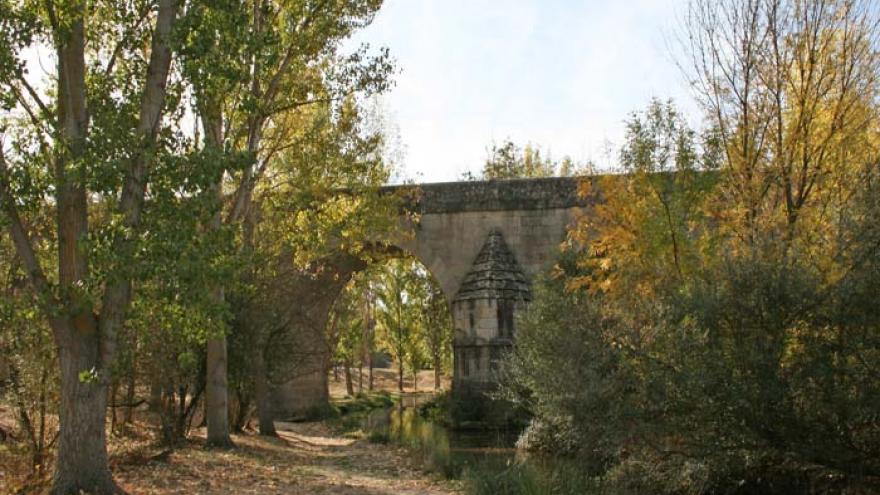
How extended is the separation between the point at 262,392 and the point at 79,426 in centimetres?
716

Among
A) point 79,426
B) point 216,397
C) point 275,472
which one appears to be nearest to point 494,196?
point 216,397

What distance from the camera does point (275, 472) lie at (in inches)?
397

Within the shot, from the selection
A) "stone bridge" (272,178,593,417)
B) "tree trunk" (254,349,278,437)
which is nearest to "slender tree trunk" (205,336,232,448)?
"tree trunk" (254,349,278,437)

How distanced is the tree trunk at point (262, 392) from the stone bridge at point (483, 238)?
11.0 ft

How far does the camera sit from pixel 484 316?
59.1ft

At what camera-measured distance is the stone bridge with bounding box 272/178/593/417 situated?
18.3 metres

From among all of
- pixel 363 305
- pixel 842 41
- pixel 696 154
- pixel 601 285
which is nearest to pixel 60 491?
pixel 601 285

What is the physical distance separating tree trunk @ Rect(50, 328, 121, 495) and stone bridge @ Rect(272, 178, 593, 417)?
1103 cm

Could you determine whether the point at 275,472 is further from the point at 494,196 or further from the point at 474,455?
the point at 494,196

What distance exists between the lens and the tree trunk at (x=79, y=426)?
6.96 meters

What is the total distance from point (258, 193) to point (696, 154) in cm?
670

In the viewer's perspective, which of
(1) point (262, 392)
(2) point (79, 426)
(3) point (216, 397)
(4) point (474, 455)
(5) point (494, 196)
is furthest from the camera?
(5) point (494, 196)

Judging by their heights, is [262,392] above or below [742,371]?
below

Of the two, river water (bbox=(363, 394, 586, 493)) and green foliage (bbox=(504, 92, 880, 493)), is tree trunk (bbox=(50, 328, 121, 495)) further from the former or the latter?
green foliage (bbox=(504, 92, 880, 493))
